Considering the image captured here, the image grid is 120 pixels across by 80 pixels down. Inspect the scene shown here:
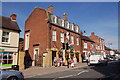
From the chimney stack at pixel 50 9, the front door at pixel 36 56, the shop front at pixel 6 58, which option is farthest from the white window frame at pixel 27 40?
the shop front at pixel 6 58

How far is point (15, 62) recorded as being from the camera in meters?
17.4

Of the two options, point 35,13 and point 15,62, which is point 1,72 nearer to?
point 15,62

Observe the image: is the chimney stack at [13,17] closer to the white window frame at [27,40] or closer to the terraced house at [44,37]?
the terraced house at [44,37]

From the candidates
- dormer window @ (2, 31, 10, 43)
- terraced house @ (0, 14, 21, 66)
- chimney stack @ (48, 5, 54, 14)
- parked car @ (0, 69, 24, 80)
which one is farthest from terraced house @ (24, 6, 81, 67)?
parked car @ (0, 69, 24, 80)

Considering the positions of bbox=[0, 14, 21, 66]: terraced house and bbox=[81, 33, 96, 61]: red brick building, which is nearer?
bbox=[0, 14, 21, 66]: terraced house

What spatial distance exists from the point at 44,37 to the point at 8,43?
8090mm

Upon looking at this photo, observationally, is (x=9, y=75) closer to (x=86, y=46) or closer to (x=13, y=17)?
(x=13, y=17)

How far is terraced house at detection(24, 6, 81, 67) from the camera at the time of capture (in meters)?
23.3

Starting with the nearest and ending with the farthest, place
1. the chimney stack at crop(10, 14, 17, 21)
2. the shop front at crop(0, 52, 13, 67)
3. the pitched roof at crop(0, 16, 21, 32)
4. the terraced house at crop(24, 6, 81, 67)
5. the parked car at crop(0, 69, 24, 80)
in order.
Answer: the parked car at crop(0, 69, 24, 80) < the shop front at crop(0, 52, 13, 67) < the pitched roof at crop(0, 16, 21, 32) < the chimney stack at crop(10, 14, 17, 21) < the terraced house at crop(24, 6, 81, 67)

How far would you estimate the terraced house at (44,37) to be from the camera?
23281mm

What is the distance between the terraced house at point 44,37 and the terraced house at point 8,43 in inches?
215

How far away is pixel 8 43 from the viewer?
1708 centimetres

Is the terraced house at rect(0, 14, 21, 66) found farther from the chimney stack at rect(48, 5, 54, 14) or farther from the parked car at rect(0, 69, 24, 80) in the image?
the chimney stack at rect(48, 5, 54, 14)

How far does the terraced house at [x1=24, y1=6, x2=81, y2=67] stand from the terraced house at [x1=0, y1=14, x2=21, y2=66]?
17.9 feet
